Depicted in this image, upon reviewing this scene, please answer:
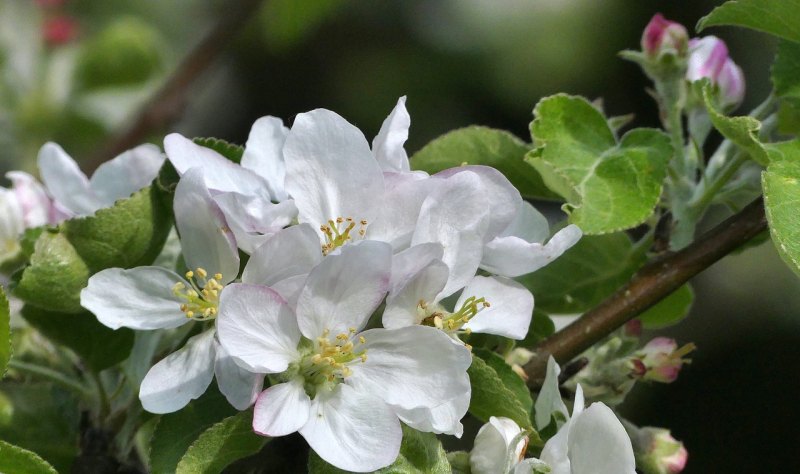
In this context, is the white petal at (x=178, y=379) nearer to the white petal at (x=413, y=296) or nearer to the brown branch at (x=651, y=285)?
the white petal at (x=413, y=296)

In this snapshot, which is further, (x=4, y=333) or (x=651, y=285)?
(x=651, y=285)

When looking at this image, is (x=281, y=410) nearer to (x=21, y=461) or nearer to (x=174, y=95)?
(x=21, y=461)

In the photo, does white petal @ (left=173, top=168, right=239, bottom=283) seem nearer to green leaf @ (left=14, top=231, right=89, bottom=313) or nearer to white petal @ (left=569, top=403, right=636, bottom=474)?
green leaf @ (left=14, top=231, right=89, bottom=313)

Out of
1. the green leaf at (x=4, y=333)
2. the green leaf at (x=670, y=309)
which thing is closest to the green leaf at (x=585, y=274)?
the green leaf at (x=670, y=309)

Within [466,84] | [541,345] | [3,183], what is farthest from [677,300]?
[466,84]

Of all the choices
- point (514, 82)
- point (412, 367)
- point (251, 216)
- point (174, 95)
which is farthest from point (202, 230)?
point (514, 82)

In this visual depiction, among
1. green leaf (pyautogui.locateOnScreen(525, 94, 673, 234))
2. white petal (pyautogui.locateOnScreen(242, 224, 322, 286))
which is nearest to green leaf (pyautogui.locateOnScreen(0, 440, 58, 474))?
white petal (pyautogui.locateOnScreen(242, 224, 322, 286))

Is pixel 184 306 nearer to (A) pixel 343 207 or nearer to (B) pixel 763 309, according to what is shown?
(A) pixel 343 207
